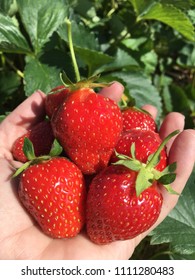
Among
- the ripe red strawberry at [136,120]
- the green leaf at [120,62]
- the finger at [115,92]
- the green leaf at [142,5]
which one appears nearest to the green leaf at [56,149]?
the ripe red strawberry at [136,120]

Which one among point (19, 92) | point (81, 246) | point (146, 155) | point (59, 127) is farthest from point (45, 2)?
point (81, 246)

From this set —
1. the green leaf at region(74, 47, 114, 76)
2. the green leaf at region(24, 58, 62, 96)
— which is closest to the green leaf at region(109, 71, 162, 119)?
the green leaf at region(74, 47, 114, 76)

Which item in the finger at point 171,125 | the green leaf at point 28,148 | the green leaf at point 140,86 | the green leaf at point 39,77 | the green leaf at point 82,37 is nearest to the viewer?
the green leaf at point 28,148

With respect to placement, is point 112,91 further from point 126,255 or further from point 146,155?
point 126,255

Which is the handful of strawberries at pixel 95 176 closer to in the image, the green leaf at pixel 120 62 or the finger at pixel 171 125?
the finger at pixel 171 125

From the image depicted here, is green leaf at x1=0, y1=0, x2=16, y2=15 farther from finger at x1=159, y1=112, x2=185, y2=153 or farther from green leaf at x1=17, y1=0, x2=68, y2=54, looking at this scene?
finger at x1=159, y1=112, x2=185, y2=153

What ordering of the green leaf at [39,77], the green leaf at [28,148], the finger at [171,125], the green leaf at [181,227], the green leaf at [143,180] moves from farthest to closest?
the green leaf at [39,77] → the finger at [171,125] → the green leaf at [181,227] → the green leaf at [28,148] → the green leaf at [143,180]
